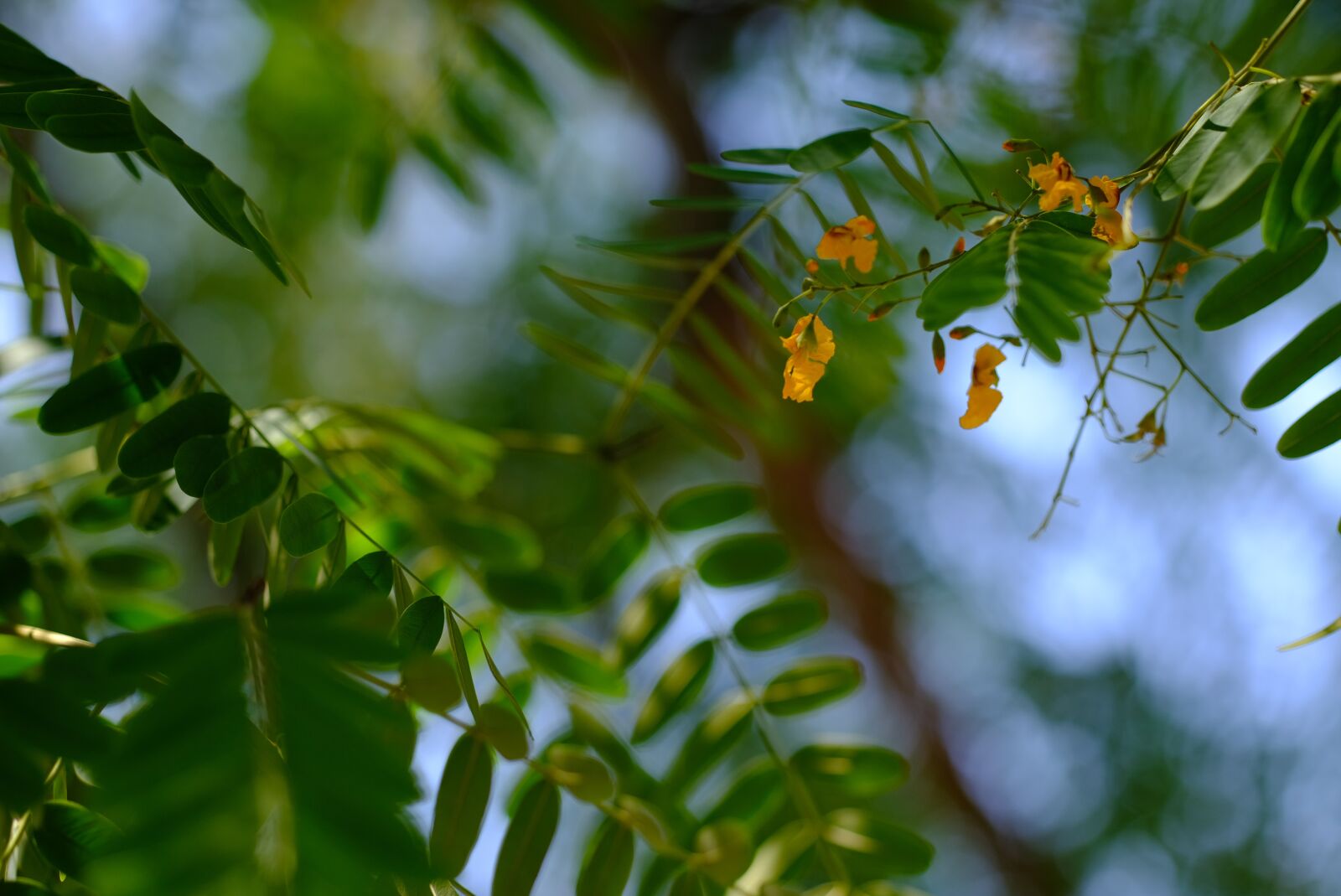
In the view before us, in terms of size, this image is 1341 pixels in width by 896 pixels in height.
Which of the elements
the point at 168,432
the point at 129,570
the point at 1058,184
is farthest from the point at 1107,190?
the point at 129,570

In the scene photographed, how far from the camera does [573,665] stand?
646 mm

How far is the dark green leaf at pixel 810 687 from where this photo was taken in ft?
2.12

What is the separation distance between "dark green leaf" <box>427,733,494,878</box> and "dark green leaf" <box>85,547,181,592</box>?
31cm

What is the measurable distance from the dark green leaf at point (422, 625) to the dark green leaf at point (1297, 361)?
355 mm

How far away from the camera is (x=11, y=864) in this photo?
385 millimetres

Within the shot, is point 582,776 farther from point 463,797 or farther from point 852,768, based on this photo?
point 852,768

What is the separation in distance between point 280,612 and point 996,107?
0.92 meters

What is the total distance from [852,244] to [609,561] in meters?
0.35

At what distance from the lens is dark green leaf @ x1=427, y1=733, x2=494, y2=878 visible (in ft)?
1.34

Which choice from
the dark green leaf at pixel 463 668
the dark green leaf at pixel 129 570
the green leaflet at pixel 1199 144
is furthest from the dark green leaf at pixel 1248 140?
the dark green leaf at pixel 129 570

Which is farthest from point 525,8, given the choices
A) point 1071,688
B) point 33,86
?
point 1071,688

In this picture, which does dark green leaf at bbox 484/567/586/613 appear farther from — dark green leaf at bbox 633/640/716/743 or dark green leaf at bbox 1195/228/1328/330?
dark green leaf at bbox 1195/228/1328/330

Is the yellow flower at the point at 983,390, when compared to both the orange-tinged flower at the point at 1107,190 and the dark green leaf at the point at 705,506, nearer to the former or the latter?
the orange-tinged flower at the point at 1107,190

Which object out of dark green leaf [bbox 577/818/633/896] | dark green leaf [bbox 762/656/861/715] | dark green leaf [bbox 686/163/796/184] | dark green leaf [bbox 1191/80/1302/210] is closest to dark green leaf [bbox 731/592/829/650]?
dark green leaf [bbox 762/656/861/715]
